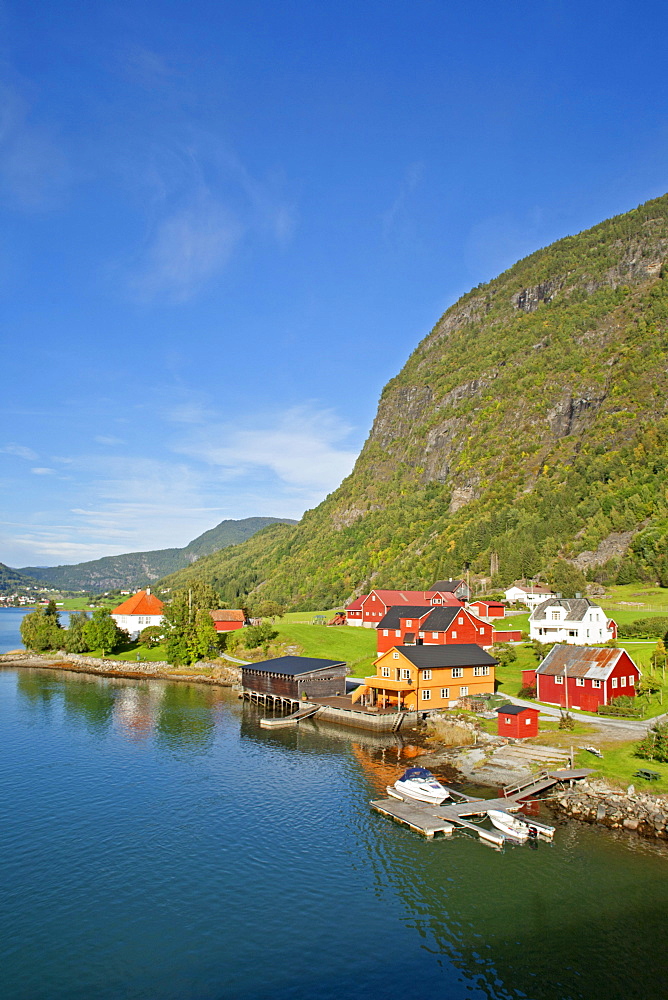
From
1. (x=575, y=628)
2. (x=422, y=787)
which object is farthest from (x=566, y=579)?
(x=422, y=787)

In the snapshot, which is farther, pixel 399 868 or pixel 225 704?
pixel 225 704

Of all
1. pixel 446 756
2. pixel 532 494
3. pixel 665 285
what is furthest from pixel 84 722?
pixel 665 285

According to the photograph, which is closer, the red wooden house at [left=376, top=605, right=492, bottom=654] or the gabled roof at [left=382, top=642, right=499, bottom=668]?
the gabled roof at [left=382, top=642, right=499, bottom=668]

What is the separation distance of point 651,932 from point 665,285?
20497 centimetres

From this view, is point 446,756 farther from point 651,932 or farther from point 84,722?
point 84,722

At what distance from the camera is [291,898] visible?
3081cm

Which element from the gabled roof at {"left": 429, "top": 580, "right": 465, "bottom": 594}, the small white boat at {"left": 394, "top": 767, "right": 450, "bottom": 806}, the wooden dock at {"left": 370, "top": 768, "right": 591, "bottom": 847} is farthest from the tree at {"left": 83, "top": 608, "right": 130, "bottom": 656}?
the wooden dock at {"left": 370, "top": 768, "right": 591, "bottom": 847}

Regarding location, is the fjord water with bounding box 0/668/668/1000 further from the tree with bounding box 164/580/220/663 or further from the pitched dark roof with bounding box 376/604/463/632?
the tree with bounding box 164/580/220/663

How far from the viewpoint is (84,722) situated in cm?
7294

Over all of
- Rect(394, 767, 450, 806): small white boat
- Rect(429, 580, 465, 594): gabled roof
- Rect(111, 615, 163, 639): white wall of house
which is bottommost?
Rect(394, 767, 450, 806): small white boat

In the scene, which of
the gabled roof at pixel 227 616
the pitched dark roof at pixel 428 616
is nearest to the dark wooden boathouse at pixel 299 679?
the pitched dark roof at pixel 428 616

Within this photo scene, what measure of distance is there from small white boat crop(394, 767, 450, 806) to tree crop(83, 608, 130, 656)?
320 feet

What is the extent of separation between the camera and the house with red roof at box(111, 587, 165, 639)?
14750 centimetres

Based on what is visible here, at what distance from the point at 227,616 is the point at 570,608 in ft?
241
